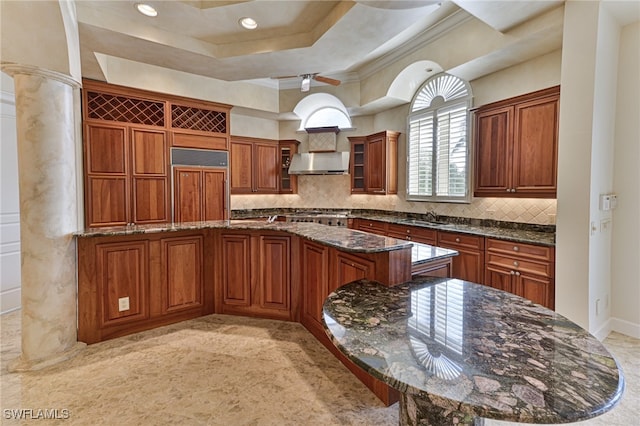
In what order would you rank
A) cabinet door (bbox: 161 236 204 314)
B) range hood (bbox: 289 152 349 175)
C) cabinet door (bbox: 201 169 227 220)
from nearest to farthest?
cabinet door (bbox: 161 236 204 314)
cabinet door (bbox: 201 169 227 220)
range hood (bbox: 289 152 349 175)

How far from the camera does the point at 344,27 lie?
297 centimetres

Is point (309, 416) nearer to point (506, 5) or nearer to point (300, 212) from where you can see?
point (506, 5)

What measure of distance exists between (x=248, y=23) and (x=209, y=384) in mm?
3483

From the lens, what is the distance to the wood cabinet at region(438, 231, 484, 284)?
3449 mm

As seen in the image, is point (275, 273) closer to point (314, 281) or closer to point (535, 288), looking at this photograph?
point (314, 281)

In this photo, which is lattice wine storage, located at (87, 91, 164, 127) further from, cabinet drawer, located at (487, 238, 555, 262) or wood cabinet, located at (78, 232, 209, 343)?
cabinet drawer, located at (487, 238, 555, 262)

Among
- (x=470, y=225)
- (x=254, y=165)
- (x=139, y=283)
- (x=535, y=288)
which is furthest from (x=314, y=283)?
(x=254, y=165)

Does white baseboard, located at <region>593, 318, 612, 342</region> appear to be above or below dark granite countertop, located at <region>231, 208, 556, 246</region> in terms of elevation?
below

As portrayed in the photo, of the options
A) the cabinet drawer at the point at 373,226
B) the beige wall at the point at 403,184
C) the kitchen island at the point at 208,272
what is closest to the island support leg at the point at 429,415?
the kitchen island at the point at 208,272

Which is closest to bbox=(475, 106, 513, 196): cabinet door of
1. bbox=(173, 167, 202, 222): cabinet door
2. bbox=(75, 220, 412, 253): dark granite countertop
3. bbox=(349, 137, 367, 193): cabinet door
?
bbox=(75, 220, 412, 253): dark granite countertop

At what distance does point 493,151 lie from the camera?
12.2 feet

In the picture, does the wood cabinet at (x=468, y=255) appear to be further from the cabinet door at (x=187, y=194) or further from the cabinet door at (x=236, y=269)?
the cabinet door at (x=187, y=194)

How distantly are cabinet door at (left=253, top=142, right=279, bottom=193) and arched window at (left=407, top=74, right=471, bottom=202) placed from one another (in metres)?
2.66

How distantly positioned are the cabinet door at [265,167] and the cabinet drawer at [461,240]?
3522mm
